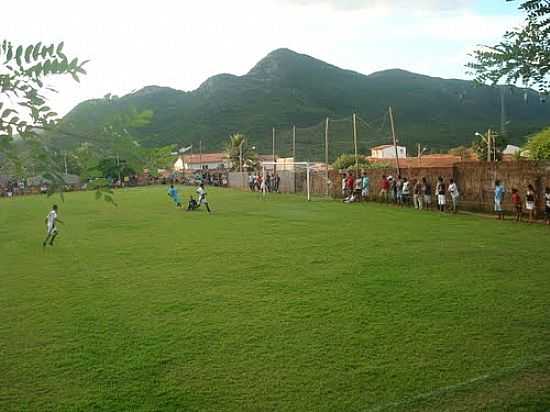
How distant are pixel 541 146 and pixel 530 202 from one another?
996 centimetres

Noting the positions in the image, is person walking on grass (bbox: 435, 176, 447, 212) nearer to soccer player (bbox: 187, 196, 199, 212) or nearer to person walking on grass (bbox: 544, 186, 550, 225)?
person walking on grass (bbox: 544, 186, 550, 225)

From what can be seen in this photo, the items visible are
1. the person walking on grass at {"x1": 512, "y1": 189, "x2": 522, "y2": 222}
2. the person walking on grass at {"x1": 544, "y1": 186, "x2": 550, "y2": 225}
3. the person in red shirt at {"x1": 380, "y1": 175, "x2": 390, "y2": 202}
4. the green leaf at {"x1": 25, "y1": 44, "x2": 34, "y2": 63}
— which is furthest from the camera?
the person in red shirt at {"x1": 380, "y1": 175, "x2": 390, "y2": 202}

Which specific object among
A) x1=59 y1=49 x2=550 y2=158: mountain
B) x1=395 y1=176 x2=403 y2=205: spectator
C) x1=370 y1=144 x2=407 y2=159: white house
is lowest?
x1=395 y1=176 x2=403 y2=205: spectator

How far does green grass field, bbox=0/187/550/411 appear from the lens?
565cm

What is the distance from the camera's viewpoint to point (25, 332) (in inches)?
311

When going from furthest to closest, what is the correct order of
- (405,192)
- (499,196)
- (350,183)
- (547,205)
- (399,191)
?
(350,183)
(399,191)
(405,192)
(499,196)
(547,205)

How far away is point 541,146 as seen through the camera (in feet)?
93.2

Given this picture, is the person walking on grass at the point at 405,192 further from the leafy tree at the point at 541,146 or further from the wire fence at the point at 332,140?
the wire fence at the point at 332,140

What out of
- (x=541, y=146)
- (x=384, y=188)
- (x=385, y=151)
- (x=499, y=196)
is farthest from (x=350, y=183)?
(x=385, y=151)

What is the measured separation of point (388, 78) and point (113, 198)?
477 feet

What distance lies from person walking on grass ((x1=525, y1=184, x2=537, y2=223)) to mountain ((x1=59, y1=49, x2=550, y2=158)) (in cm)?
5092

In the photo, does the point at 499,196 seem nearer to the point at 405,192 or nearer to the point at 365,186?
the point at 405,192

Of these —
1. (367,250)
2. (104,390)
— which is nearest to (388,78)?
(367,250)

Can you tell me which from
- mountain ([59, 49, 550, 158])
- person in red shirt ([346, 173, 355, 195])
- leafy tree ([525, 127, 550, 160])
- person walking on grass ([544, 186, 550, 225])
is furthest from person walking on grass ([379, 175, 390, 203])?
mountain ([59, 49, 550, 158])
